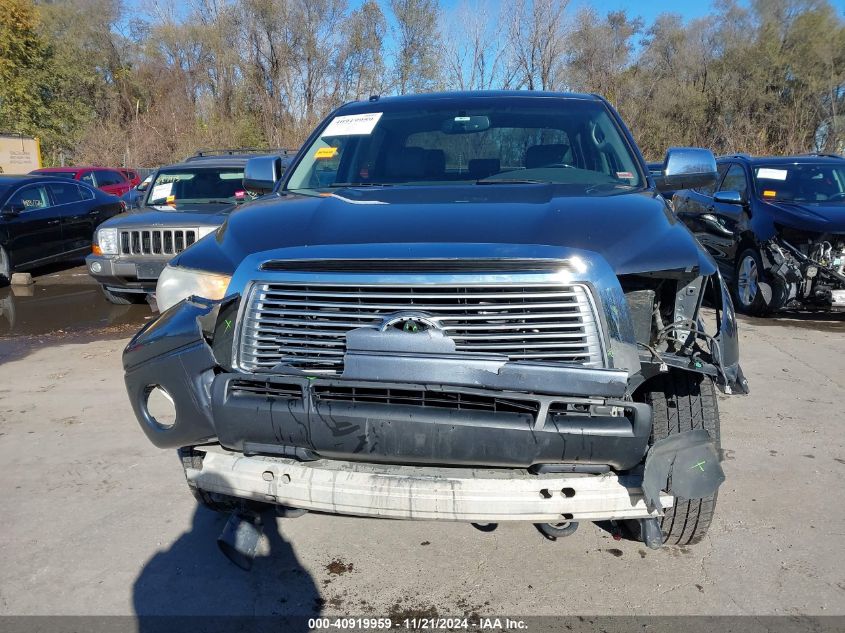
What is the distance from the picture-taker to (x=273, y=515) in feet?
10.8

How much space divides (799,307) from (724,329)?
5922 mm

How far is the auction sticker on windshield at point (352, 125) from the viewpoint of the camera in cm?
388

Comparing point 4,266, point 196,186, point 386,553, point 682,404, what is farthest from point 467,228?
point 4,266

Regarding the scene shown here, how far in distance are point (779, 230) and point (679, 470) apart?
6.16m

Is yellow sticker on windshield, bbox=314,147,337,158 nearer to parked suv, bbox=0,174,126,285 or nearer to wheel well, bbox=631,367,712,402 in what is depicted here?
wheel well, bbox=631,367,712,402

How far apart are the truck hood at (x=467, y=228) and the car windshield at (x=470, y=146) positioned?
51cm

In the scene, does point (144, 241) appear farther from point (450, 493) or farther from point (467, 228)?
point (450, 493)

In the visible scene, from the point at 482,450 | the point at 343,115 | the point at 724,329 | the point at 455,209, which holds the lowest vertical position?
the point at 482,450

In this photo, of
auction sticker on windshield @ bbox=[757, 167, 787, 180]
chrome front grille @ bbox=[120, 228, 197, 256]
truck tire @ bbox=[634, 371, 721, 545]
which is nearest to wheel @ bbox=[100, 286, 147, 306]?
chrome front grille @ bbox=[120, 228, 197, 256]

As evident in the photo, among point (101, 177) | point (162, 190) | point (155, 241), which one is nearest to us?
point (155, 241)

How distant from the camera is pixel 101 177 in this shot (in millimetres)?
20250

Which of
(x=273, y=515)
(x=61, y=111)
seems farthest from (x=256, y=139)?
(x=273, y=515)

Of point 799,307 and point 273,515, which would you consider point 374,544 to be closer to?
point 273,515

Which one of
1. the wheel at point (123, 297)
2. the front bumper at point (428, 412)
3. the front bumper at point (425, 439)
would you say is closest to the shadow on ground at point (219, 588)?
the front bumper at point (425, 439)
